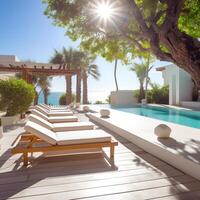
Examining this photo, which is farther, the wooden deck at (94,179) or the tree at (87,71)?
the tree at (87,71)

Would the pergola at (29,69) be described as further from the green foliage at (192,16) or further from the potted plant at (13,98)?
the green foliage at (192,16)

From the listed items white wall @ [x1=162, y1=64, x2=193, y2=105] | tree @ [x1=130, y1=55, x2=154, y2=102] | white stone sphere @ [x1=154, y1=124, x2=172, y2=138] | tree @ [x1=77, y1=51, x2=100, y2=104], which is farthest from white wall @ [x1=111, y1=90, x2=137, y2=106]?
white stone sphere @ [x1=154, y1=124, x2=172, y2=138]

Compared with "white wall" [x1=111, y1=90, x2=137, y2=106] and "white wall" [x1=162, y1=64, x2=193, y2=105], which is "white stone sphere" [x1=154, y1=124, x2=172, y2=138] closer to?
"white wall" [x1=162, y1=64, x2=193, y2=105]

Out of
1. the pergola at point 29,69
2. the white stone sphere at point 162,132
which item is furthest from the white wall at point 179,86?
the white stone sphere at point 162,132

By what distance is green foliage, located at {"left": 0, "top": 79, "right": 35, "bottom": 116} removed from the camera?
946 cm

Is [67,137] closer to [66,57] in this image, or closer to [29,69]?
[29,69]

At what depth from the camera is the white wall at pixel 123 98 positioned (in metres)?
23.5

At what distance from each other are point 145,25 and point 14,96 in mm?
6544

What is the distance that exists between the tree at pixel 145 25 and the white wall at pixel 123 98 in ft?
39.3

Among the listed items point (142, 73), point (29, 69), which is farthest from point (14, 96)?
point (142, 73)

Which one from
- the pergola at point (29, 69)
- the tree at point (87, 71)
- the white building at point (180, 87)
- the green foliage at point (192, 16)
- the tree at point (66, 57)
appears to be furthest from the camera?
the tree at point (87, 71)

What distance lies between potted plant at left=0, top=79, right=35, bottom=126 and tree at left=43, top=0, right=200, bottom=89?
3.43 metres

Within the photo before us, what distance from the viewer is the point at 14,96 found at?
9641 millimetres

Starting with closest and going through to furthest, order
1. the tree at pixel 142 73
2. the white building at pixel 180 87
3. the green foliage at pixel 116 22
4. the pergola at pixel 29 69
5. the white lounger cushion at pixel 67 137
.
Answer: the white lounger cushion at pixel 67 137 → the green foliage at pixel 116 22 → the pergola at pixel 29 69 → the white building at pixel 180 87 → the tree at pixel 142 73
